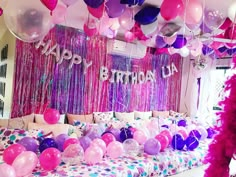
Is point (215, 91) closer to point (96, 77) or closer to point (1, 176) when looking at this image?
point (96, 77)

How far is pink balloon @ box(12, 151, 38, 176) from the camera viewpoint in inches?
81.0

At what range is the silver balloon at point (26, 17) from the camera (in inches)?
68.7

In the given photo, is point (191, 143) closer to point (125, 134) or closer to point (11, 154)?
point (125, 134)

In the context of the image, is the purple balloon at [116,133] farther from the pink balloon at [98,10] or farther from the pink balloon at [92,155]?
the pink balloon at [98,10]

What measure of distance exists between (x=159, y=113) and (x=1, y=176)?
139 inches

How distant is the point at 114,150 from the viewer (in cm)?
274

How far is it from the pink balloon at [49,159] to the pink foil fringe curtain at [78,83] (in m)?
1.27

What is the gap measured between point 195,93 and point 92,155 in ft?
11.7

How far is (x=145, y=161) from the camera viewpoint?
2770 millimetres

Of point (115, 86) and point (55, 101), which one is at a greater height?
point (115, 86)

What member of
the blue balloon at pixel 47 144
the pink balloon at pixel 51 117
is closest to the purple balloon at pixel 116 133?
the pink balloon at pixel 51 117

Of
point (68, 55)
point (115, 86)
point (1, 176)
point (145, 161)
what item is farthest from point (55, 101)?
point (1, 176)

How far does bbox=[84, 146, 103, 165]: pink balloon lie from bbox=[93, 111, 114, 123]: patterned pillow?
1332 millimetres

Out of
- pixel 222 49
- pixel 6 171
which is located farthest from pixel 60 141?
pixel 222 49
